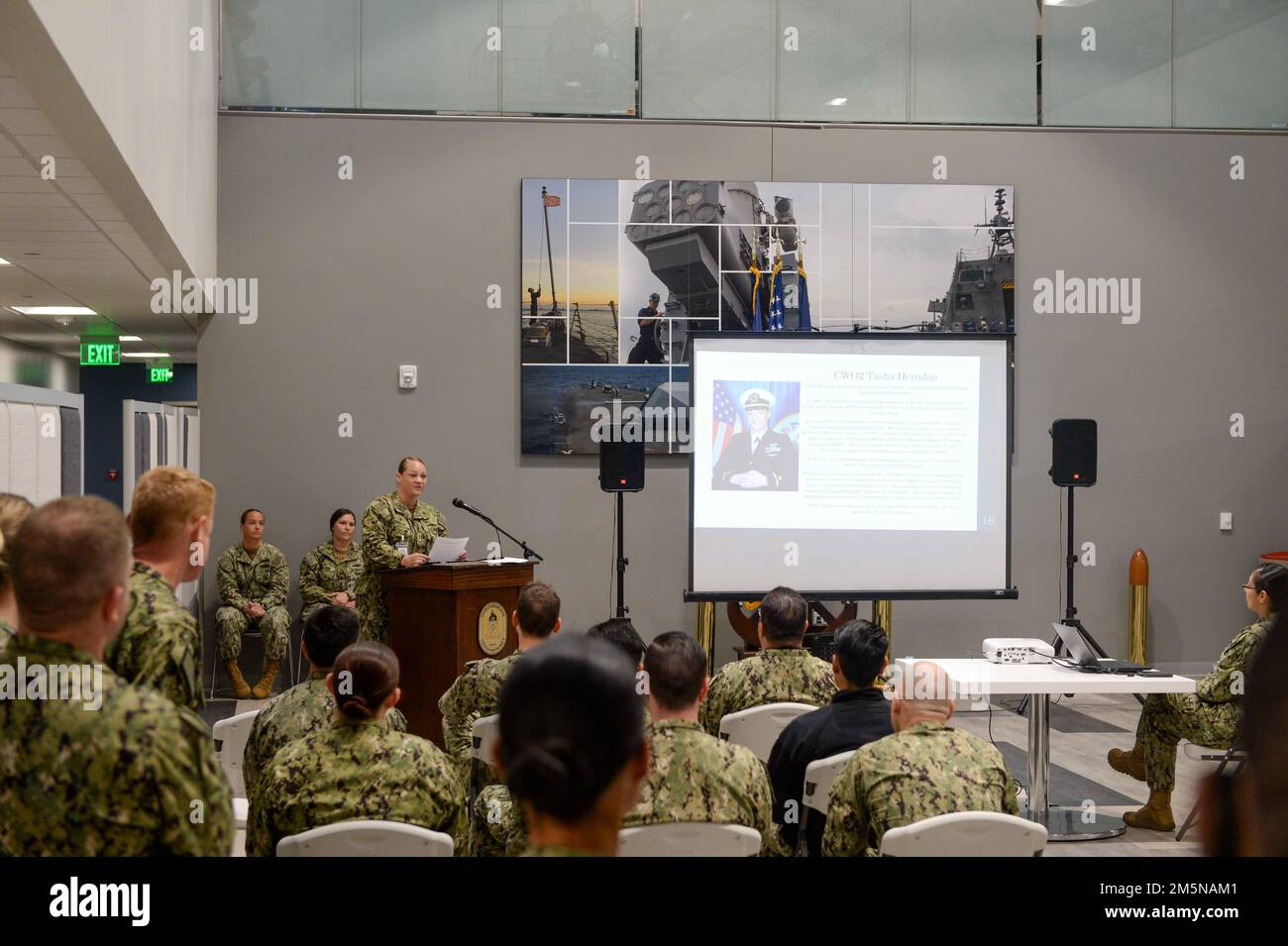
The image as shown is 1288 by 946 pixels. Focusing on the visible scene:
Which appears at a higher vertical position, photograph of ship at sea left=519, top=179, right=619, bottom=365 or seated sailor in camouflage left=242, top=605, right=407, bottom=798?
photograph of ship at sea left=519, top=179, right=619, bottom=365

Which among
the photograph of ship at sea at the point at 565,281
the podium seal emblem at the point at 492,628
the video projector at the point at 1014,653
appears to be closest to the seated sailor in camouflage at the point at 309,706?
the podium seal emblem at the point at 492,628

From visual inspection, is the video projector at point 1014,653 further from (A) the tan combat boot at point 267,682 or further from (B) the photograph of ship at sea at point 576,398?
(A) the tan combat boot at point 267,682

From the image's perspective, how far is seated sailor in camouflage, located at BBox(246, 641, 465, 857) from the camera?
258 cm

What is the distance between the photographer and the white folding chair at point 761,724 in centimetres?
392

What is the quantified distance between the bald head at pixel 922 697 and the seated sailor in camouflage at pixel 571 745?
195 cm

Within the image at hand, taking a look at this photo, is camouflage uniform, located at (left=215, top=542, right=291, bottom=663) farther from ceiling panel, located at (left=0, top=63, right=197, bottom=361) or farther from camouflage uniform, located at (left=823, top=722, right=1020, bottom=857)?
camouflage uniform, located at (left=823, top=722, right=1020, bottom=857)

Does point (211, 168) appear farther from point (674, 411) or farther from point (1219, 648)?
point (1219, 648)

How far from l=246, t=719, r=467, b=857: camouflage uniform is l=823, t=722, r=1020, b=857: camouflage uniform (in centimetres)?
98

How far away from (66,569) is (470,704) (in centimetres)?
250

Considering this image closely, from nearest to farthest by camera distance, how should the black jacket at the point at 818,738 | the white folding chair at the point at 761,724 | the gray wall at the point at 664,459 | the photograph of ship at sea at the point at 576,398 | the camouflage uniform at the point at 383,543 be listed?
the black jacket at the point at 818,738, the white folding chair at the point at 761,724, the camouflage uniform at the point at 383,543, the gray wall at the point at 664,459, the photograph of ship at sea at the point at 576,398

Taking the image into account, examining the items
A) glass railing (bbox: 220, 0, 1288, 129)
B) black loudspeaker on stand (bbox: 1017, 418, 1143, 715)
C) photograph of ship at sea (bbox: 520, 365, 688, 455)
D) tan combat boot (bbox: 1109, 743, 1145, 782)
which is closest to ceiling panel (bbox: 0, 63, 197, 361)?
glass railing (bbox: 220, 0, 1288, 129)

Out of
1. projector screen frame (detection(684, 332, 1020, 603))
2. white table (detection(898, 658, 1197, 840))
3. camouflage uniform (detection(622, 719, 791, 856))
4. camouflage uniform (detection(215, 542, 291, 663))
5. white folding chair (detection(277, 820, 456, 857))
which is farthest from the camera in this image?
camouflage uniform (detection(215, 542, 291, 663))

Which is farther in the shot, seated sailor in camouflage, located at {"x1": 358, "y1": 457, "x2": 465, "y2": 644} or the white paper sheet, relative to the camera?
seated sailor in camouflage, located at {"x1": 358, "y1": 457, "x2": 465, "y2": 644}

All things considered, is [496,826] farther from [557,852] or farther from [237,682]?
[237,682]
